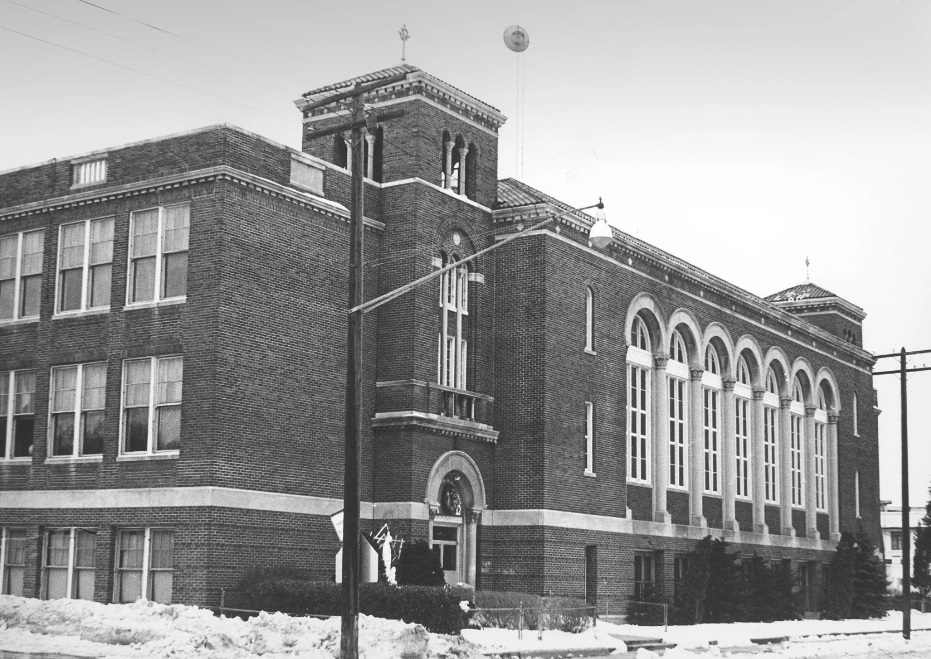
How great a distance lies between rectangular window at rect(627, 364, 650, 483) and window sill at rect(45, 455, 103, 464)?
→ 747 inches

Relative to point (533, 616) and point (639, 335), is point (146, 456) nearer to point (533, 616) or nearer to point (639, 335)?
point (533, 616)

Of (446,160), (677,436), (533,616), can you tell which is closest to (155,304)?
(446,160)

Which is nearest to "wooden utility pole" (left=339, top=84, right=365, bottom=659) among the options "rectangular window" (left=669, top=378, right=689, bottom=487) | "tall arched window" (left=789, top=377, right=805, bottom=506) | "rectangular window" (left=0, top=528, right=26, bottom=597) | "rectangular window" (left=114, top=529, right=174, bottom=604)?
"rectangular window" (left=114, top=529, right=174, bottom=604)

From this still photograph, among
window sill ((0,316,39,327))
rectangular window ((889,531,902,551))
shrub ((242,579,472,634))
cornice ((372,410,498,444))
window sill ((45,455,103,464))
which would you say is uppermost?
window sill ((0,316,39,327))

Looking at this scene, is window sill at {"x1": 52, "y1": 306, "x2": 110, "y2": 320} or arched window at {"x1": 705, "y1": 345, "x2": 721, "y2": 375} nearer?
window sill at {"x1": 52, "y1": 306, "x2": 110, "y2": 320}

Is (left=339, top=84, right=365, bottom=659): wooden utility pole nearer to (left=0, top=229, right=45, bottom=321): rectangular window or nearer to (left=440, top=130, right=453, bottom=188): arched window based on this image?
(left=0, top=229, right=45, bottom=321): rectangular window

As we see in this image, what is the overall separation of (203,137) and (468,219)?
10.1 metres

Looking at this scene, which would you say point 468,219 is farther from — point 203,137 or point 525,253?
point 203,137

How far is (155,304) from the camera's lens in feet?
115

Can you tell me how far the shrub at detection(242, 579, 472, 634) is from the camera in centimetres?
3008

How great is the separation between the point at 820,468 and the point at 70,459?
131ft

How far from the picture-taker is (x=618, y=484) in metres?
45.2

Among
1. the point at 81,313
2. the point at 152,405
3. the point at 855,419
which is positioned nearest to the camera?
the point at 152,405

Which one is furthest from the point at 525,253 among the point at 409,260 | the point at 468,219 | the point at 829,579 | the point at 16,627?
the point at 829,579
